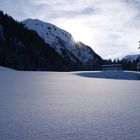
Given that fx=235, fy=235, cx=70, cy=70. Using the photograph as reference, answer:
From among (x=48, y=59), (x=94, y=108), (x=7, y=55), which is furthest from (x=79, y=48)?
(x=94, y=108)

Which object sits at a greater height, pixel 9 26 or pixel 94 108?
pixel 9 26

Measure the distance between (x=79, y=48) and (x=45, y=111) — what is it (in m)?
191

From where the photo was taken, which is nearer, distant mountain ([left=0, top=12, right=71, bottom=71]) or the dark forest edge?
distant mountain ([left=0, top=12, right=71, bottom=71])

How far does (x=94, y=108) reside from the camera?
3391 millimetres

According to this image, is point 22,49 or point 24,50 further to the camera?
point 24,50

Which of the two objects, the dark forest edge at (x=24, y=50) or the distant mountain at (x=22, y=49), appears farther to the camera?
the dark forest edge at (x=24, y=50)

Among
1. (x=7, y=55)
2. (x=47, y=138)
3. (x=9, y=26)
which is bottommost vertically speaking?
(x=47, y=138)

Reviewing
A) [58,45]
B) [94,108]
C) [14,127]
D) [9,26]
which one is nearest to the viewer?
[14,127]

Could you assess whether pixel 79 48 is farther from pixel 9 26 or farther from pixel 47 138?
pixel 47 138

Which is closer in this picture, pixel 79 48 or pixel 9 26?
pixel 9 26

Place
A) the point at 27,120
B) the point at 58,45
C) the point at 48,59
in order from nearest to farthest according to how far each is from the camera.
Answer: the point at 27,120 < the point at 48,59 < the point at 58,45

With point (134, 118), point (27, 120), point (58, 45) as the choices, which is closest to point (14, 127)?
point (27, 120)

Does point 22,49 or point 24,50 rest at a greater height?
point 22,49

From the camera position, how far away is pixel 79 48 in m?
193
